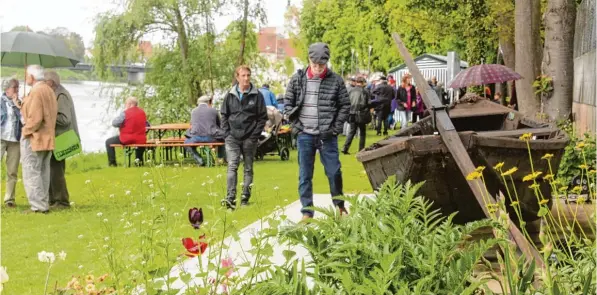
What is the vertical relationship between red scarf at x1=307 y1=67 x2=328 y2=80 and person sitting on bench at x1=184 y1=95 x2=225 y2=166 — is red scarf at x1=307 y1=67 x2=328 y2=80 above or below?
above

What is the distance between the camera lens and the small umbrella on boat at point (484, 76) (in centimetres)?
1892

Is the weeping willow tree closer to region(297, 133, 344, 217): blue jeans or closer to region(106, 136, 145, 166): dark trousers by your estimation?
region(106, 136, 145, 166): dark trousers

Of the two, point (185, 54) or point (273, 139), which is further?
point (185, 54)

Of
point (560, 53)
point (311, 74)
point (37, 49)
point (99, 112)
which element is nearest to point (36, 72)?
point (37, 49)

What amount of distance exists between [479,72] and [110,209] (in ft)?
35.1

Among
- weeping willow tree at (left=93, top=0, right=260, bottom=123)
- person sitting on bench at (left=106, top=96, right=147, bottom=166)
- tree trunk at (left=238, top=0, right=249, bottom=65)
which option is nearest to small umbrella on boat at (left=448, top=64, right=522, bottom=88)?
person sitting on bench at (left=106, top=96, right=147, bottom=166)

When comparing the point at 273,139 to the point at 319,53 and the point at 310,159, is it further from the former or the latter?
the point at 319,53

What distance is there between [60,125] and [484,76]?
1036cm

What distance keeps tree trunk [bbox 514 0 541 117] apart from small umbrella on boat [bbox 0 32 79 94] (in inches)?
302

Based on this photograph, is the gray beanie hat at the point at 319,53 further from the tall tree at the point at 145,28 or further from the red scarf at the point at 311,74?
the tall tree at the point at 145,28

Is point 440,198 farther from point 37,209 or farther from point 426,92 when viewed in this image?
point 37,209

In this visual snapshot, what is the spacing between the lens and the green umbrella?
1398 cm

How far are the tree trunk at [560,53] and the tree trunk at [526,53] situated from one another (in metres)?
0.83

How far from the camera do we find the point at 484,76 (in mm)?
19906
